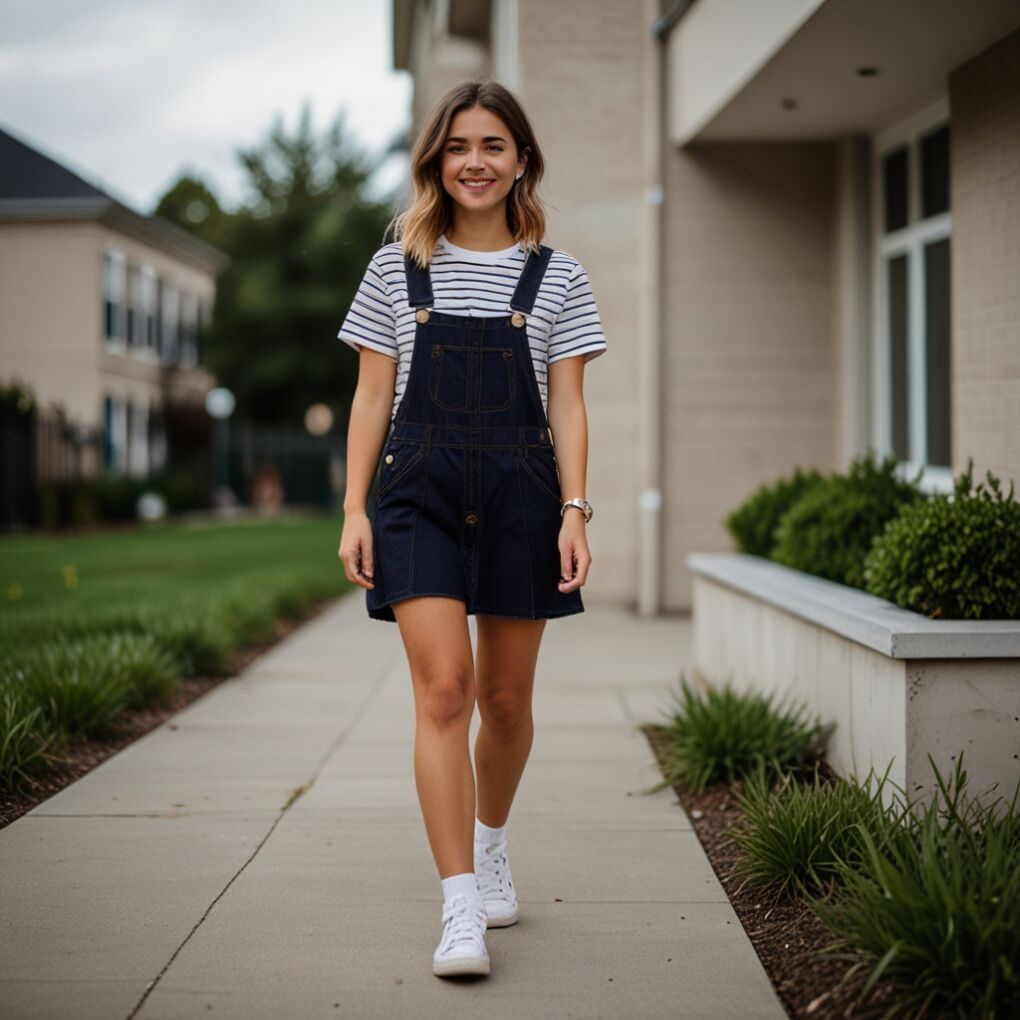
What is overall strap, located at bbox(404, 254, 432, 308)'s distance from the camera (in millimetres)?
3521

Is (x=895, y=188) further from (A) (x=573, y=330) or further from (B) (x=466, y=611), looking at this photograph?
(B) (x=466, y=611)

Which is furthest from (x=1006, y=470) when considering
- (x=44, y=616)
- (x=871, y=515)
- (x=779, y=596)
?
(x=44, y=616)

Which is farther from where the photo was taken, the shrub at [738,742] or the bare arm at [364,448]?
the shrub at [738,742]

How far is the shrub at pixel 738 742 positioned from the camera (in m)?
5.18

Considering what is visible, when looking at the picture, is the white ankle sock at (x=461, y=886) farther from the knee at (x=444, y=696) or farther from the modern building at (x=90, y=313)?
the modern building at (x=90, y=313)

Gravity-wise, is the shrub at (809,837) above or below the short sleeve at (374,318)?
below

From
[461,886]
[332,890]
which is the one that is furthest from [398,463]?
[332,890]

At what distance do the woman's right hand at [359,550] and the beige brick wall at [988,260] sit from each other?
12.8ft

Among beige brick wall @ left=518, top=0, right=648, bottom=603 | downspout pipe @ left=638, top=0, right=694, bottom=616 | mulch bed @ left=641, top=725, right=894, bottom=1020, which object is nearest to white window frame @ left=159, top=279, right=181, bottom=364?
beige brick wall @ left=518, top=0, right=648, bottom=603

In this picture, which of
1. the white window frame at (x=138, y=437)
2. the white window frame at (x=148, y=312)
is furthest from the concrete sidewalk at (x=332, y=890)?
the white window frame at (x=148, y=312)

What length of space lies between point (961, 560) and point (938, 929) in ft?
6.08

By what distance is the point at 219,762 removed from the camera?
5.88m

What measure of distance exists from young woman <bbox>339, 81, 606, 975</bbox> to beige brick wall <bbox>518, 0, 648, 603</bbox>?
25.5 feet

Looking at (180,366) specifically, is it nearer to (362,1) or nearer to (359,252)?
(359,252)
